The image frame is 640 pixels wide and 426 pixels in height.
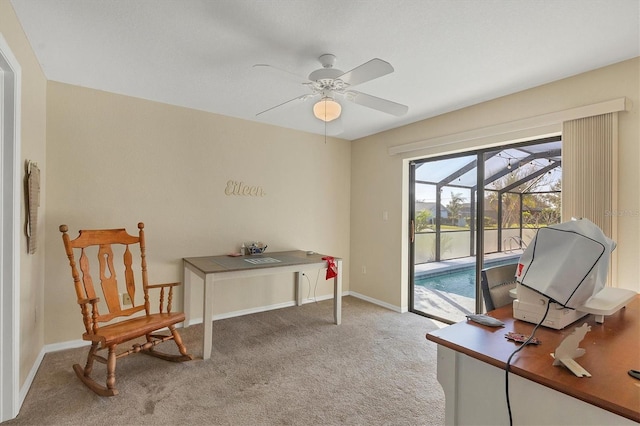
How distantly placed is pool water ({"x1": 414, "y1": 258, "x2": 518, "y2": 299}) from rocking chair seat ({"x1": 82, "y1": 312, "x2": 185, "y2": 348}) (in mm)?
2890

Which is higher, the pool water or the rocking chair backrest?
the rocking chair backrest

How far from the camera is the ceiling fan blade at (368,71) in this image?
5.66ft

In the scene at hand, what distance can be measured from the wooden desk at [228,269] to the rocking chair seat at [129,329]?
28 cm

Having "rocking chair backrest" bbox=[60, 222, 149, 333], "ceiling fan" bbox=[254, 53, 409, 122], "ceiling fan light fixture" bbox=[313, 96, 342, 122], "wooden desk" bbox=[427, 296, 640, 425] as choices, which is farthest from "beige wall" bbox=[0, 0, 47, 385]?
"wooden desk" bbox=[427, 296, 640, 425]

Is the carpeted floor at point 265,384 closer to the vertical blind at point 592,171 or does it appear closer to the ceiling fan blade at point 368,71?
the vertical blind at point 592,171

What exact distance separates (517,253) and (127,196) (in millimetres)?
3904

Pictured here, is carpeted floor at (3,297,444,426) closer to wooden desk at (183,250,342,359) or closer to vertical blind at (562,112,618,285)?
wooden desk at (183,250,342,359)

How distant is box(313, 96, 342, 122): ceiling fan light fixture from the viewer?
2.17 meters

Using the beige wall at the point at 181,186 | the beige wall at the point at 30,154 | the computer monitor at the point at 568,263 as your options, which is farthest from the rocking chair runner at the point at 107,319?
the computer monitor at the point at 568,263

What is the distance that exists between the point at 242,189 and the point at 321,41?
2.12m

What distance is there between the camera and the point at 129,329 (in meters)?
2.17

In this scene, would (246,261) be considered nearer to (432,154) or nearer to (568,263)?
(432,154)

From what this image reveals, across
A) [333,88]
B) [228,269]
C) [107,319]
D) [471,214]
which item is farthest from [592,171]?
[107,319]

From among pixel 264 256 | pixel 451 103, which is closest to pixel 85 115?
pixel 264 256
